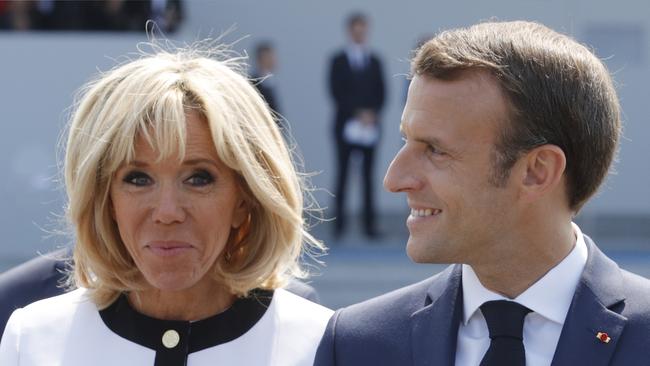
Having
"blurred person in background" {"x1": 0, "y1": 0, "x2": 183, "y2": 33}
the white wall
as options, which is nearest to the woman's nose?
"blurred person in background" {"x1": 0, "y1": 0, "x2": 183, "y2": 33}

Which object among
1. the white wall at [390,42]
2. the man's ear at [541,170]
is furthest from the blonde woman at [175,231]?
the white wall at [390,42]

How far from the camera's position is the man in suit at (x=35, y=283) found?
11.6 ft

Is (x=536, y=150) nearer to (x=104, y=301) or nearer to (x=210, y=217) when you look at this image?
(x=210, y=217)

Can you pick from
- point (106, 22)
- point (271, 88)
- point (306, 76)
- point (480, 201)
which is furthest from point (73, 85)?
point (480, 201)

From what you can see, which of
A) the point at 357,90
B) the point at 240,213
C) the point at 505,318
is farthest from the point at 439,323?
the point at 357,90

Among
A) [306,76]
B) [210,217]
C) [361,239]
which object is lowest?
[361,239]

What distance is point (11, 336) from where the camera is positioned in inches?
122

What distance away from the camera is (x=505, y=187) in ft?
9.03

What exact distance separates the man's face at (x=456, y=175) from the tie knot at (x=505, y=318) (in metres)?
0.11

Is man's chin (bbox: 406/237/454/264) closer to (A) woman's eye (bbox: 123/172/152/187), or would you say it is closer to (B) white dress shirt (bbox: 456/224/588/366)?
(B) white dress shirt (bbox: 456/224/588/366)

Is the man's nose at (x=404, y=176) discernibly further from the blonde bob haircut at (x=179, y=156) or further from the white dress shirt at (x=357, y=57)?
the white dress shirt at (x=357, y=57)

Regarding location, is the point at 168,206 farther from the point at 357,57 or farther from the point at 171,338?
the point at 357,57

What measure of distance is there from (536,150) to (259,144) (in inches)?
28.2

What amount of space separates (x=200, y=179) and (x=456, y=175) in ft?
2.16
